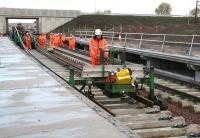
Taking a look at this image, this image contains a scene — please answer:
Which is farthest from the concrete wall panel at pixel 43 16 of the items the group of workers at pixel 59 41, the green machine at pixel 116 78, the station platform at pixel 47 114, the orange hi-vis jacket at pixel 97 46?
the station platform at pixel 47 114

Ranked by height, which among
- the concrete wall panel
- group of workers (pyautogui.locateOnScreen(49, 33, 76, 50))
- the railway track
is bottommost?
the railway track

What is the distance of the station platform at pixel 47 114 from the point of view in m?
6.66

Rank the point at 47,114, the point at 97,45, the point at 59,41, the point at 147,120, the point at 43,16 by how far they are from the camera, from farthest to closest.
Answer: the point at 43,16 < the point at 59,41 < the point at 97,45 < the point at 147,120 < the point at 47,114

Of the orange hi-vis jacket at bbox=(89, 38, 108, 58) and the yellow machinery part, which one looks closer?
the yellow machinery part

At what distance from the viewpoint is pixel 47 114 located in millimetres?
7918

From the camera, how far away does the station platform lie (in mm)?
6660

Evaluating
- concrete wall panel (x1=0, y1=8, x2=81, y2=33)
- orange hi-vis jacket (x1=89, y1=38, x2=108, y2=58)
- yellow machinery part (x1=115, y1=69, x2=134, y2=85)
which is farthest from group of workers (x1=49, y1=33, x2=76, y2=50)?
concrete wall panel (x1=0, y1=8, x2=81, y2=33)

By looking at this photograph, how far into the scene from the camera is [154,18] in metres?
Result: 83.7

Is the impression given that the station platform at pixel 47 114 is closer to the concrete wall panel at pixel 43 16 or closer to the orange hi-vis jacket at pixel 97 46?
the orange hi-vis jacket at pixel 97 46

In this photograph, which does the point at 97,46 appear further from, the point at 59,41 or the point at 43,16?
the point at 43,16

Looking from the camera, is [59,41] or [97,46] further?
[59,41]

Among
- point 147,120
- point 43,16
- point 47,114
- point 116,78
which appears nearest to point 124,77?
point 116,78

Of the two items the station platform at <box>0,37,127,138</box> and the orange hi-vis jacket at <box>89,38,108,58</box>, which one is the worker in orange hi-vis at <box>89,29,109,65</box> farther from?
the station platform at <box>0,37,127,138</box>

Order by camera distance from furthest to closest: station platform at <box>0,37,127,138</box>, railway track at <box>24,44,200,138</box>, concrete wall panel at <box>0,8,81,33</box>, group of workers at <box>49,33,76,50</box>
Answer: concrete wall panel at <box>0,8,81,33</box> → group of workers at <box>49,33,76,50</box> → railway track at <box>24,44,200,138</box> → station platform at <box>0,37,127,138</box>
